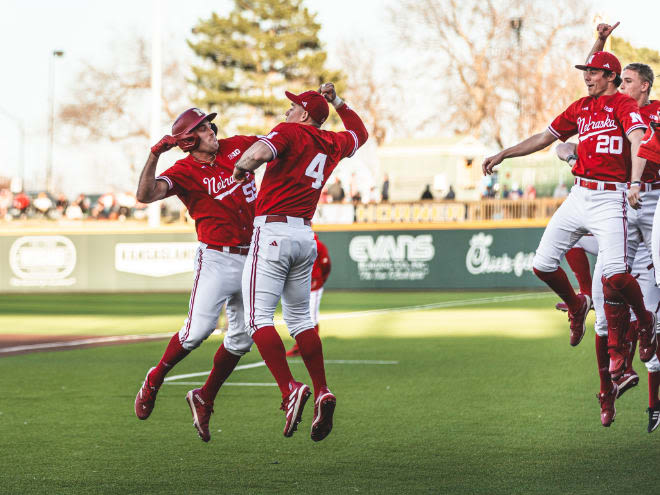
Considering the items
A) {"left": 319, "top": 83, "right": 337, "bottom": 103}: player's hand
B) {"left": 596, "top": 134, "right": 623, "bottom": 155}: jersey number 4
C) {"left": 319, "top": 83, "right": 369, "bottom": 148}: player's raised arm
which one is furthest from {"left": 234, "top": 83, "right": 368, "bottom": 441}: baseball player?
{"left": 596, "top": 134, "right": 623, "bottom": 155}: jersey number 4

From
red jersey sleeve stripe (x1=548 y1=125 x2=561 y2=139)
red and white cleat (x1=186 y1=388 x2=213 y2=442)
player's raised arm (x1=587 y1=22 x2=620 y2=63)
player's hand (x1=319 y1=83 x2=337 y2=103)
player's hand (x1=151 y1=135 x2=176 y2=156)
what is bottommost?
red and white cleat (x1=186 y1=388 x2=213 y2=442)

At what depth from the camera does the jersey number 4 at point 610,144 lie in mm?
7875

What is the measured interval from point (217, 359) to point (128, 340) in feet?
32.4

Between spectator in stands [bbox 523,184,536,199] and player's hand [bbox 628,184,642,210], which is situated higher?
player's hand [bbox 628,184,642,210]

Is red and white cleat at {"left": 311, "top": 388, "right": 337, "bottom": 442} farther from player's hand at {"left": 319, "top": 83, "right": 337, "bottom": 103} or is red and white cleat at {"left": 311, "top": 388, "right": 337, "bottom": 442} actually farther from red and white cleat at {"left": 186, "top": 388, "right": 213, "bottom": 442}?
player's hand at {"left": 319, "top": 83, "right": 337, "bottom": 103}

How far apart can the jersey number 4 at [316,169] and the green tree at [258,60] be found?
47.5m

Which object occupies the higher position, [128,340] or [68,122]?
[68,122]

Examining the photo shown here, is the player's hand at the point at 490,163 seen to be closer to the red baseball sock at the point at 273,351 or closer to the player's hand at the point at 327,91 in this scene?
the player's hand at the point at 327,91

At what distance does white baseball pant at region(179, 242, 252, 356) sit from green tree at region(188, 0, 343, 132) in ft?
154

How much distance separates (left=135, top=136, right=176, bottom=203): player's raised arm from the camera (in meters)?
6.86

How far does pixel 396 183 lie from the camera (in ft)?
141

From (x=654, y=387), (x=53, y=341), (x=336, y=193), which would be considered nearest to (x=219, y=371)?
(x=654, y=387)

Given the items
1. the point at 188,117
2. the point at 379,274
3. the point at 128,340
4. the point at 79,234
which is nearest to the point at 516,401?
the point at 188,117

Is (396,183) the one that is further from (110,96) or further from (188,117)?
(188,117)
